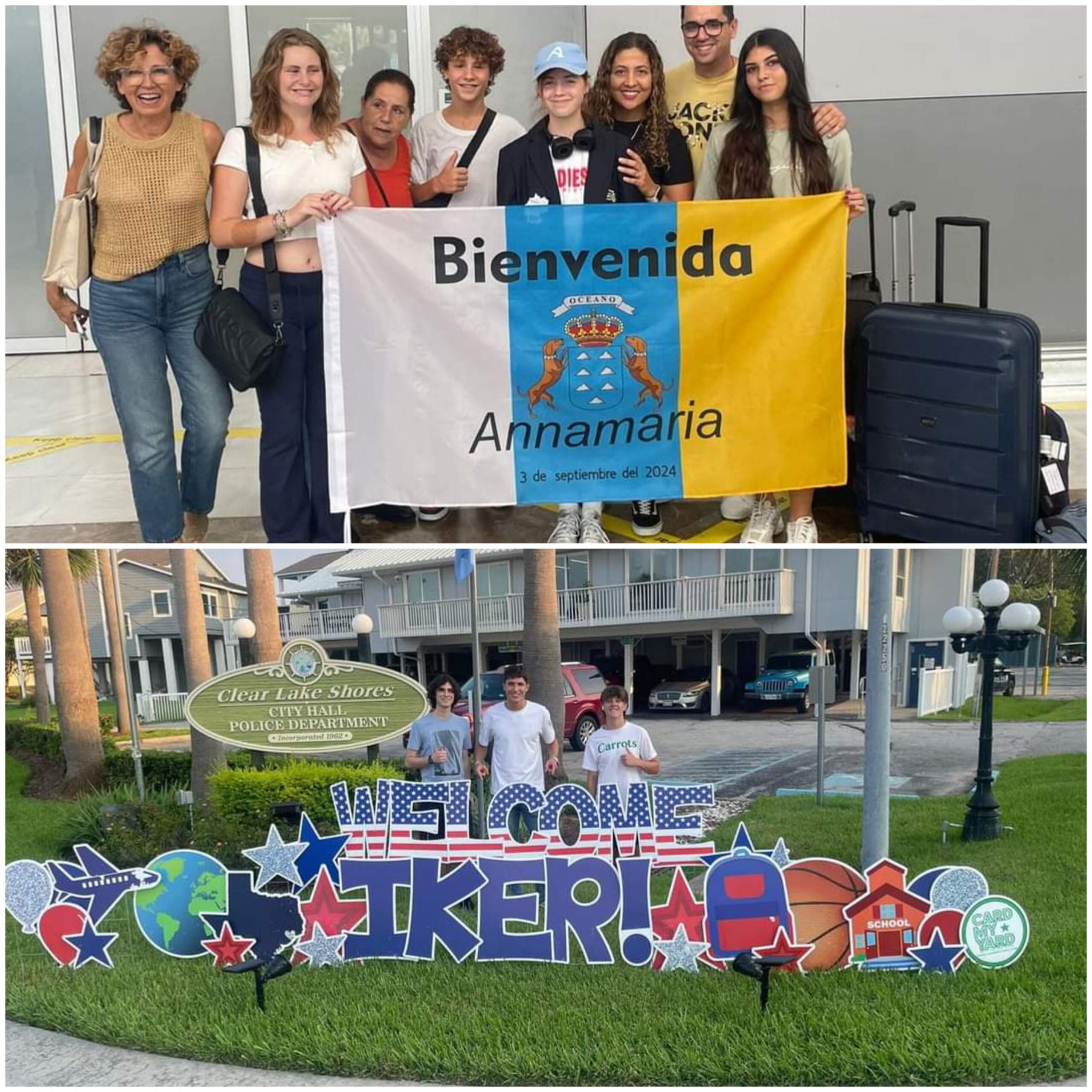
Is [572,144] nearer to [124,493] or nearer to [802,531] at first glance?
[802,531]

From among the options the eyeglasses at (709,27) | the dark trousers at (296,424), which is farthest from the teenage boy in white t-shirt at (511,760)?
the eyeglasses at (709,27)

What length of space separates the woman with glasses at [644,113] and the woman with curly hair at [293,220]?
0.93 metres

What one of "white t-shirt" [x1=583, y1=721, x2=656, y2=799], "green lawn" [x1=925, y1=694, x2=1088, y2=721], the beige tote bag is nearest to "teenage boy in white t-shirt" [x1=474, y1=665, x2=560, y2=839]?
"white t-shirt" [x1=583, y1=721, x2=656, y2=799]

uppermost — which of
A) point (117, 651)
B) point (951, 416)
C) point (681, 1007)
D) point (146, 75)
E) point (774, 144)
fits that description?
point (146, 75)

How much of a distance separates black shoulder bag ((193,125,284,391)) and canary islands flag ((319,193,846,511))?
0.18m

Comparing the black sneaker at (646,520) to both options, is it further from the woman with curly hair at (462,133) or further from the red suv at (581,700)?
the woman with curly hair at (462,133)

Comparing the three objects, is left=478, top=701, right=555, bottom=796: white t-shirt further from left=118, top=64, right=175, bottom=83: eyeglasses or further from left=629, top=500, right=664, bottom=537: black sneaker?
left=118, top=64, right=175, bottom=83: eyeglasses

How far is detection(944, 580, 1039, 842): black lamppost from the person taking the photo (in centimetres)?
438

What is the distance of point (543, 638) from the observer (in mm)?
4355

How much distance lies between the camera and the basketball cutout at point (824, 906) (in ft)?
14.3

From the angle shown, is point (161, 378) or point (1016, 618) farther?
point (161, 378)

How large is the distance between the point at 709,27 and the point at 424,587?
236cm

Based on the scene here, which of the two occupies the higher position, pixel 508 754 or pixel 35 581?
pixel 35 581

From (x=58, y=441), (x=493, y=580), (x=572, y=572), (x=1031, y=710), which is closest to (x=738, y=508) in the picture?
(x=572, y=572)
